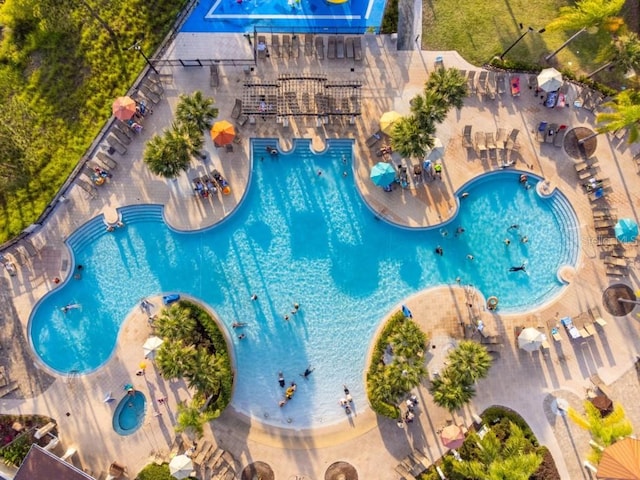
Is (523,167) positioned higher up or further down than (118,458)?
higher up

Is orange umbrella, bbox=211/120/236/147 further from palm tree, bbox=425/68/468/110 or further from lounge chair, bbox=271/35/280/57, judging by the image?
palm tree, bbox=425/68/468/110

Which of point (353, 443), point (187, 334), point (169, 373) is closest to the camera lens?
point (169, 373)

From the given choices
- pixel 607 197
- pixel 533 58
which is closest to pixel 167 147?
pixel 533 58

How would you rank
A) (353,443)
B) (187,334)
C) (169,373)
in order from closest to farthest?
(169,373) < (187,334) < (353,443)

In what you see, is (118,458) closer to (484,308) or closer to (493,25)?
(484,308)

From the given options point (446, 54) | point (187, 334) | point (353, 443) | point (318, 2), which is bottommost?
point (353, 443)

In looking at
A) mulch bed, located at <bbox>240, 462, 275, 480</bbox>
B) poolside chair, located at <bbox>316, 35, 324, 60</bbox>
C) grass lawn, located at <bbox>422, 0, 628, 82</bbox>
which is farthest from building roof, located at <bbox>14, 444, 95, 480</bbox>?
grass lawn, located at <bbox>422, 0, 628, 82</bbox>
